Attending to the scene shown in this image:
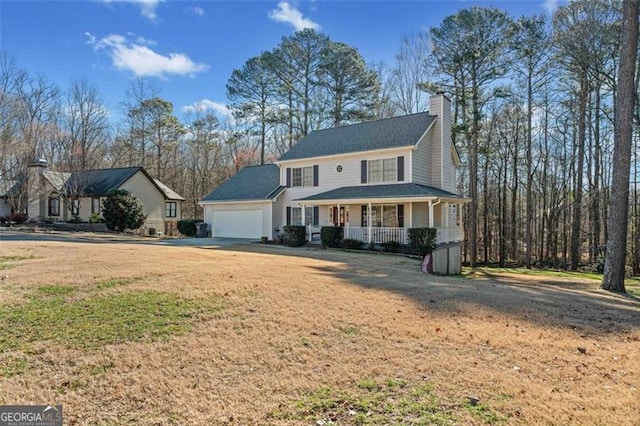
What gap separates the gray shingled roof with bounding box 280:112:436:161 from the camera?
2047 centimetres

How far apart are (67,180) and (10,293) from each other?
26757mm

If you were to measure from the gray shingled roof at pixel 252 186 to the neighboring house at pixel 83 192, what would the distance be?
7.33m

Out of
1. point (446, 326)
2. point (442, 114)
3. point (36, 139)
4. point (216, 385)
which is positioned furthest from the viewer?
point (36, 139)

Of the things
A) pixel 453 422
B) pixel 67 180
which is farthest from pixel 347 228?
pixel 67 180

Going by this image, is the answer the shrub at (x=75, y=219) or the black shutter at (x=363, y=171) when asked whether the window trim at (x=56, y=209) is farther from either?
the black shutter at (x=363, y=171)

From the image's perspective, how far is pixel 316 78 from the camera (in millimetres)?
32562

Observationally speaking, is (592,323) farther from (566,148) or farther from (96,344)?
(566,148)

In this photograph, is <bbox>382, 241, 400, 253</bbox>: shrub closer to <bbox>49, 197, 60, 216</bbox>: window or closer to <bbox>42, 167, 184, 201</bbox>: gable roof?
<bbox>42, 167, 184, 201</bbox>: gable roof

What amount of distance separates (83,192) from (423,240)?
26066 millimetres

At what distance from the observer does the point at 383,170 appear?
67.5 ft

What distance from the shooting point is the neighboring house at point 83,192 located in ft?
92.1

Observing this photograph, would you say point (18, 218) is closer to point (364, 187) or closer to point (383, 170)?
point (364, 187)

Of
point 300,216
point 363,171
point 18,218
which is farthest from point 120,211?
point 363,171

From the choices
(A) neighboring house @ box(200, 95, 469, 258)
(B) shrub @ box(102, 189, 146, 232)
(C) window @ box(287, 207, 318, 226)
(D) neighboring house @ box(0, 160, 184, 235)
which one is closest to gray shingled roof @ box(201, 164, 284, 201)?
(A) neighboring house @ box(200, 95, 469, 258)
